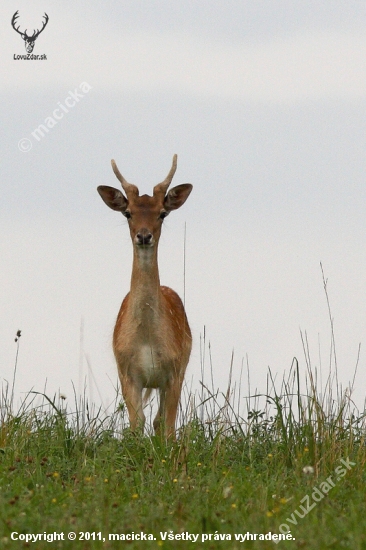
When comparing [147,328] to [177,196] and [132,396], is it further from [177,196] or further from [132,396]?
[177,196]

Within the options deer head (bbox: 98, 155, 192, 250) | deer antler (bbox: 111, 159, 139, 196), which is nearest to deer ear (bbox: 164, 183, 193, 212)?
deer head (bbox: 98, 155, 192, 250)

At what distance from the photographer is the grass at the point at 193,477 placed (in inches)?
238

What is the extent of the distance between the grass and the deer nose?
6.11 feet

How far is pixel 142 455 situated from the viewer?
849 cm

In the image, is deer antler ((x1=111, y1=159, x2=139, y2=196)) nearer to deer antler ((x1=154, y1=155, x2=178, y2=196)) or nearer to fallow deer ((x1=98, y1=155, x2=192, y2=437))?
fallow deer ((x1=98, y1=155, x2=192, y2=437))

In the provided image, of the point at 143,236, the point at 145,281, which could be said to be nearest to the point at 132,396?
the point at 145,281

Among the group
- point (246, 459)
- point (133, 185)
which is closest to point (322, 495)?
point (246, 459)

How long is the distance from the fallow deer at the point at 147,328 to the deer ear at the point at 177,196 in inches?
0.7

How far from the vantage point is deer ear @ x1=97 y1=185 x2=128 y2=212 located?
11109 millimetres

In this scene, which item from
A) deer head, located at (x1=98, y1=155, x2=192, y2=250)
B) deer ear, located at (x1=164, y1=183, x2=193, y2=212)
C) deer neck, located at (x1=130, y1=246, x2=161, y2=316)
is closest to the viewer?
deer head, located at (x1=98, y1=155, x2=192, y2=250)

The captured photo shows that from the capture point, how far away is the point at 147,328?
1081 centimetres

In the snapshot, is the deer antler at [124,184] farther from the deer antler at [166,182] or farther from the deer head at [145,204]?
the deer antler at [166,182]

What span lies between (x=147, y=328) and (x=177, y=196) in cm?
151

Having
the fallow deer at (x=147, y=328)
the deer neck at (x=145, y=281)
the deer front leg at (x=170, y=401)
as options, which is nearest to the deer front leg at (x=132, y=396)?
the fallow deer at (x=147, y=328)
